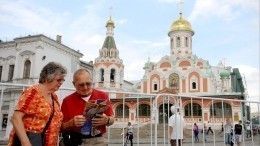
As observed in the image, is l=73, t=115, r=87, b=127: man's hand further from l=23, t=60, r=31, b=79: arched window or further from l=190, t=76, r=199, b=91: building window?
l=190, t=76, r=199, b=91: building window

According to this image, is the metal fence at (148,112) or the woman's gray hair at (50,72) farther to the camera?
the metal fence at (148,112)

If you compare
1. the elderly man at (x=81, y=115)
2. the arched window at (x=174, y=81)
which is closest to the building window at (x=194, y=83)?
the arched window at (x=174, y=81)

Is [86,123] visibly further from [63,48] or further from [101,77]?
[101,77]

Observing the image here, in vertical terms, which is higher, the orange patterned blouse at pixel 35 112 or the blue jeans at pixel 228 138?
the orange patterned blouse at pixel 35 112

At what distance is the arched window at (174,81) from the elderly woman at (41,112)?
36763mm

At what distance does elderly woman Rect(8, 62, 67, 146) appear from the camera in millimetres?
2760

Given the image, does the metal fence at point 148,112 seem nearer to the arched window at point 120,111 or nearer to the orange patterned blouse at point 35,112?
the arched window at point 120,111

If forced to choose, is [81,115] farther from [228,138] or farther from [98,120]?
[228,138]

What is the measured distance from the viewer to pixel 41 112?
2898mm

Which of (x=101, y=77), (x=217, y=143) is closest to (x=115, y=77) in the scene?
(x=101, y=77)

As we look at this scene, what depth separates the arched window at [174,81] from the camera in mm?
39312

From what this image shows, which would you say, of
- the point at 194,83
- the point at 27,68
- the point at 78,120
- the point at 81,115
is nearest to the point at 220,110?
the point at 81,115

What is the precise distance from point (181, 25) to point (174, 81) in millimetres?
9738

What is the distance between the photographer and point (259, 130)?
7.85 m
